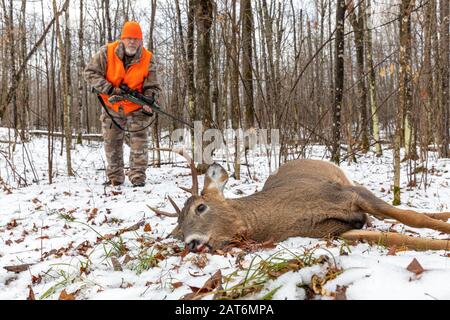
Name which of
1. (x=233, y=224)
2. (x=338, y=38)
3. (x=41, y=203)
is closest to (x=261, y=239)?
(x=233, y=224)

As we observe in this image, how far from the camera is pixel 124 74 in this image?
23.0ft

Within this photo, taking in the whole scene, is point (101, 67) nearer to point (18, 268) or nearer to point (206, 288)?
point (18, 268)

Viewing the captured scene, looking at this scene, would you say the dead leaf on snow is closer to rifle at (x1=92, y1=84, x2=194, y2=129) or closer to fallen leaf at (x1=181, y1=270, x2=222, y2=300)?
fallen leaf at (x1=181, y1=270, x2=222, y2=300)

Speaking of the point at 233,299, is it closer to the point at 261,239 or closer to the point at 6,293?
the point at 261,239

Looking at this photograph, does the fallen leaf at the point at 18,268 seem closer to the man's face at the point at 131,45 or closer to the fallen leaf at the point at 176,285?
the fallen leaf at the point at 176,285

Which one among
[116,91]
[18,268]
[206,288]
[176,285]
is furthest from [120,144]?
[206,288]

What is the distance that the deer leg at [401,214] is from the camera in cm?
340

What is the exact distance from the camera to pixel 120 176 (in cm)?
743

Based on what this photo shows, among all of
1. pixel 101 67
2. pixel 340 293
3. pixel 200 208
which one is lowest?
pixel 340 293

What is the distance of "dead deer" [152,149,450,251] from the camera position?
314cm

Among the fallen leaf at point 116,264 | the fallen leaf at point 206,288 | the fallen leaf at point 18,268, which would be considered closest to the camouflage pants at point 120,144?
the fallen leaf at point 18,268

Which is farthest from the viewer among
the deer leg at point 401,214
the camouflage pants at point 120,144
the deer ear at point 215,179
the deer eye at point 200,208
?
the camouflage pants at point 120,144

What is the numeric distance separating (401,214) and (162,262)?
2.06 m

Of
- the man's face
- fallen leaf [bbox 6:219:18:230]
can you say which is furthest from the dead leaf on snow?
the man's face
